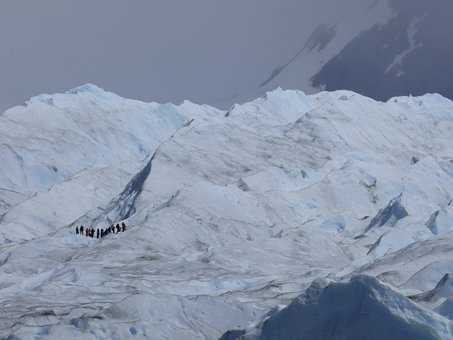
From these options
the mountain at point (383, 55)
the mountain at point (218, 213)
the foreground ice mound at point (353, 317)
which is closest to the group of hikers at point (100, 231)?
the mountain at point (218, 213)

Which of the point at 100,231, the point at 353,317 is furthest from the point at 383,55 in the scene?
the point at 353,317

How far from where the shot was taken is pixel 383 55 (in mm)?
→ 174875

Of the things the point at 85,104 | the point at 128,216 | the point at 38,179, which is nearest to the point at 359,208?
the point at 128,216

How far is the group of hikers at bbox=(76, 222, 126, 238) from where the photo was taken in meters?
66.2

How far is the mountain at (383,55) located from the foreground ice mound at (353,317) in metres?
132

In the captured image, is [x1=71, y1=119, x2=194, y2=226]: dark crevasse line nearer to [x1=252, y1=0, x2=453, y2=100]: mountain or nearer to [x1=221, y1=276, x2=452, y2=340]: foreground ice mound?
[x1=221, y1=276, x2=452, y2=340]: foreground ice mound

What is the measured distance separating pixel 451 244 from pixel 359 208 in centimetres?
2957

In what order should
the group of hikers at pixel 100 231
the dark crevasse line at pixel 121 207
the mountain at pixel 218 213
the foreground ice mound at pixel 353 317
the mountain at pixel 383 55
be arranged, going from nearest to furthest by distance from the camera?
the foreground ice mound at pixel 353 317, the mountain at pixel 218 213, the group of hikers at pixel 100 231, the dark crevasse line at pixel 121 207, the mountain at pixel 383 55

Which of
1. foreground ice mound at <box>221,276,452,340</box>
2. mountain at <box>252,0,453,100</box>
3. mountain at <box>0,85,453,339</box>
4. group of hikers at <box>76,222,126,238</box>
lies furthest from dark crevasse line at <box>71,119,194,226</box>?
mountain at <box>252,0,453,100</box>

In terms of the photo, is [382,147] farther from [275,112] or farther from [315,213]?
[315,213]

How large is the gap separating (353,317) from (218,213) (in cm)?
3825

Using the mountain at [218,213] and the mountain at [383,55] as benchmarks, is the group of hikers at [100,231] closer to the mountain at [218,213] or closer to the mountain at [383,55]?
the mountain at [218,213]

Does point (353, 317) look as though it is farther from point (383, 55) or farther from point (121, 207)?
point (383, 55)

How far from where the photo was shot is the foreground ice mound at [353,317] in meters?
27.7
